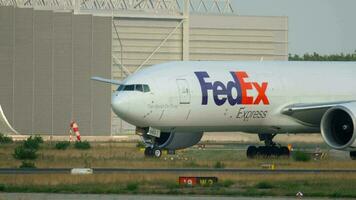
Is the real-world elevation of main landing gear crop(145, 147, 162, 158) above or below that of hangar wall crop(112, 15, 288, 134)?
below

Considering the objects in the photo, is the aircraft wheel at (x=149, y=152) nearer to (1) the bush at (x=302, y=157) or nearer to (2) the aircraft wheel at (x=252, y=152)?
(2) the aircraft wheel at (x=252, y=152)

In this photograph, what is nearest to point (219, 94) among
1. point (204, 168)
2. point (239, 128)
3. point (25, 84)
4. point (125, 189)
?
point (239, 128)

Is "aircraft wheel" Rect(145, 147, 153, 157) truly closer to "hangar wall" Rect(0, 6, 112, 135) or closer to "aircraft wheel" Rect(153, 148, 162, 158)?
"aircraft wheel" Rect(153, 148, 162, 158)

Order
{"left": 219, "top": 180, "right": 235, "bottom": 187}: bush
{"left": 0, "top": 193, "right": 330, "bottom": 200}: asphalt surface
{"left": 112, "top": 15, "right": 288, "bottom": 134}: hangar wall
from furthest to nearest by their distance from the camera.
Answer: {"left": 112, "top": 15, "right": 288, "bottom": 134}: hangar wall < {"left": 219, "top": 180, "right": 235, "bottom": 187}: bush < {"left": 0, "top": 193, "right": 330, "bottom": 200}: asphalt surface

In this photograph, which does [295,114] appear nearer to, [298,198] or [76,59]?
[298,198]

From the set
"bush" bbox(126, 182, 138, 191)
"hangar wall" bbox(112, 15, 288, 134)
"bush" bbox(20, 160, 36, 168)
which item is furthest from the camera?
"hangar wall" bbox(112, 15, 288, 134)

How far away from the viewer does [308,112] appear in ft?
185

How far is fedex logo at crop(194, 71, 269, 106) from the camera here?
54.8 m

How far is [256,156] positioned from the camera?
56938 millimetres

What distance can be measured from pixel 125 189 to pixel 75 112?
66.8 metres

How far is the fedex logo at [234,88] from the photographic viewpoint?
54750mm

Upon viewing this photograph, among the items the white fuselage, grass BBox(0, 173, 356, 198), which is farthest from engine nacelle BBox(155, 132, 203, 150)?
grass BBox(0, 173, 356, 198)

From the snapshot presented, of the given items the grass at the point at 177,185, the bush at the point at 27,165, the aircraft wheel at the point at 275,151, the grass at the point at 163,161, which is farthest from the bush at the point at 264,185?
the aircraft wheel at the point at 275,151

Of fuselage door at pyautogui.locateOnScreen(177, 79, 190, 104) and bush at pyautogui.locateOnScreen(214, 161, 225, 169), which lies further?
fuselage door at pyautogui.locateOnScreen(177, 79, 190, 104)
